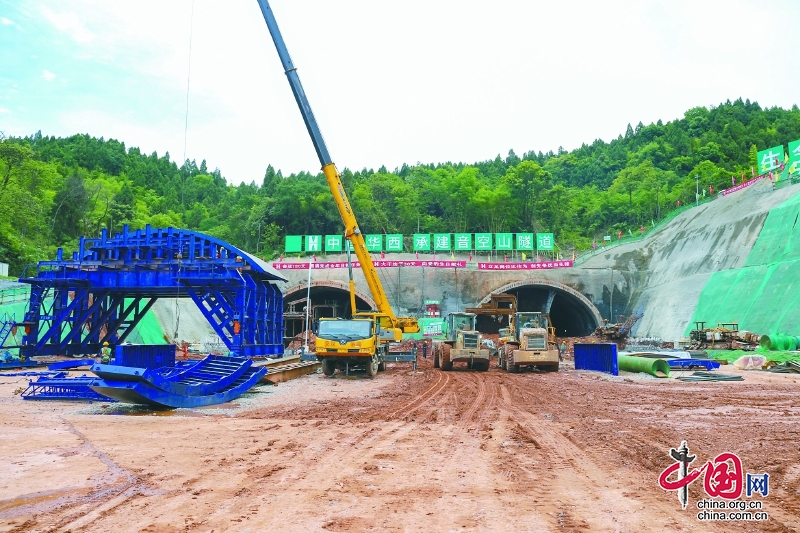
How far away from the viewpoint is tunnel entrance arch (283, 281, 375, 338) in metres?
44.1

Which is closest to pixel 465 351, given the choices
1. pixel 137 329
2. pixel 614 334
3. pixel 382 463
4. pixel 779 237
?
pixel 382 463

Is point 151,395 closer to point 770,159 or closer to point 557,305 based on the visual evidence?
point 557,305

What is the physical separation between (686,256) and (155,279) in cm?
3652

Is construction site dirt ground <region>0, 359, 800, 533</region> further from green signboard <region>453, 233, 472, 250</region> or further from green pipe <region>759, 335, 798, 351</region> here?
green signboard <region>453, 233, 472, 250</region>

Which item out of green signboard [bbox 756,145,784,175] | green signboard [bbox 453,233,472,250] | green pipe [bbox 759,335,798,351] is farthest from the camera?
green signboard [bbox 453,233,472,250]

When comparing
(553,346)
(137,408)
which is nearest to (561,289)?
(553,346)

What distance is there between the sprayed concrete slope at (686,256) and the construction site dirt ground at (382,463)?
24597 mm

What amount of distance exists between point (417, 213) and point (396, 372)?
56328 millimetres

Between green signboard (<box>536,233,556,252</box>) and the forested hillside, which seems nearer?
green signboard (<box>536,233,556,252</box>)

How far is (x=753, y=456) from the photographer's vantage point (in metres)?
7.55

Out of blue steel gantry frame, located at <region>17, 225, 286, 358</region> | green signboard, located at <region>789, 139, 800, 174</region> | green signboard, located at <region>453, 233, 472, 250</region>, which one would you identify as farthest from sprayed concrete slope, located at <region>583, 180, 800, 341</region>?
blue steel gantry frame, located at <region>17, 225, 286, 358</region>

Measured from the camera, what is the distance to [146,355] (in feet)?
49.1

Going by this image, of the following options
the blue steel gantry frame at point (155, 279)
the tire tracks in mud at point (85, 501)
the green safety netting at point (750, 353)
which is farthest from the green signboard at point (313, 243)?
the tire tracks in mud at point (85, 501)

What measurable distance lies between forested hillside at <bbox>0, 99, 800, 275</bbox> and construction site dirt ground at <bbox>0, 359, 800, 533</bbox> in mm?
48419
